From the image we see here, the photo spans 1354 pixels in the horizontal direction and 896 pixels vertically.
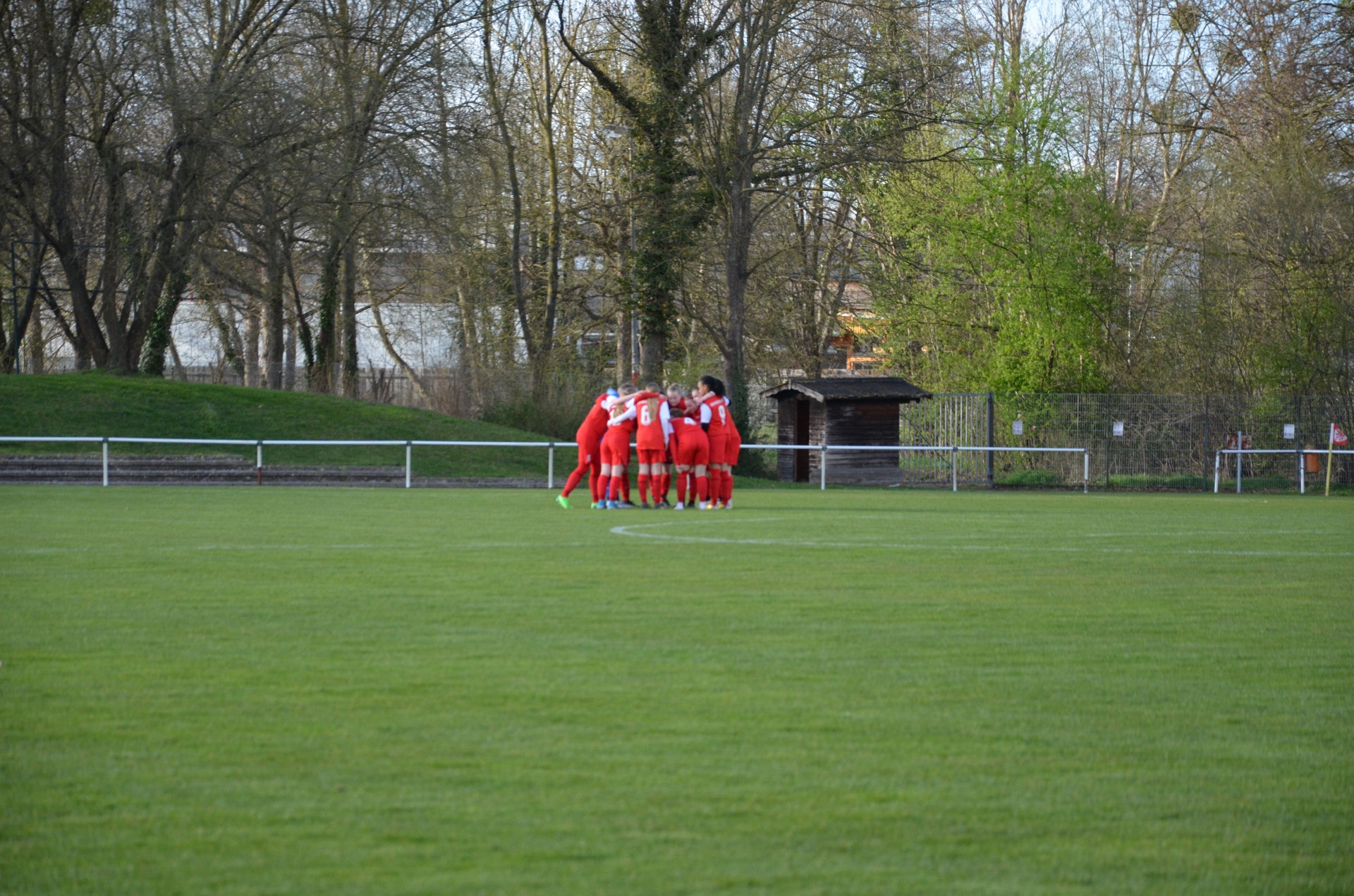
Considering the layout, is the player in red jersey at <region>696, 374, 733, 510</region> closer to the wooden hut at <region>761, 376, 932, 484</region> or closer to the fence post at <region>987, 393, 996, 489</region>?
the wooden hut at <region>761, 376, 932, 484</region>

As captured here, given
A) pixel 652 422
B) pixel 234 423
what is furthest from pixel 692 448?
pixel 234 423

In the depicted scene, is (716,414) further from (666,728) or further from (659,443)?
(666,728)

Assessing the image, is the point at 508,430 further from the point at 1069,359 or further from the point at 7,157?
the point at 1069,359

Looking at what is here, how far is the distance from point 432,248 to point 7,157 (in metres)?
13.3

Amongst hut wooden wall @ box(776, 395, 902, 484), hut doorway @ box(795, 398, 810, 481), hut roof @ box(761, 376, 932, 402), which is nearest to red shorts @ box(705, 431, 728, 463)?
hut wooden wall @ box(776, 395, 902, 484)

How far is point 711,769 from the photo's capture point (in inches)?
201

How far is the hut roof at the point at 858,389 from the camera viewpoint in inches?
1452

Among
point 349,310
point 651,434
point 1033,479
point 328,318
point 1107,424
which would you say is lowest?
point 1033,479

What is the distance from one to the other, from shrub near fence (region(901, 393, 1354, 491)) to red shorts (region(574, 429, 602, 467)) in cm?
1682

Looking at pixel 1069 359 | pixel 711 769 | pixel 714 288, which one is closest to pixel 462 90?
pixel 714 288

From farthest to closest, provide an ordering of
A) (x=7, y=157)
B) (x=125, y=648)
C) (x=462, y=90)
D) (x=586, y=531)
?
(x=462, y=90) < (x=7, y=157) < (x=586, y=531) < (x=125, y=648)

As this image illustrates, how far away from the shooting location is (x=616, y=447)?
21375mm

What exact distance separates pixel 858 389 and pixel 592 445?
16072 mm

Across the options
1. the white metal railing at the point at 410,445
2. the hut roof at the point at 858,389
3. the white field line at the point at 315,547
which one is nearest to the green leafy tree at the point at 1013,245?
the white metal railing at the point at 410,445
